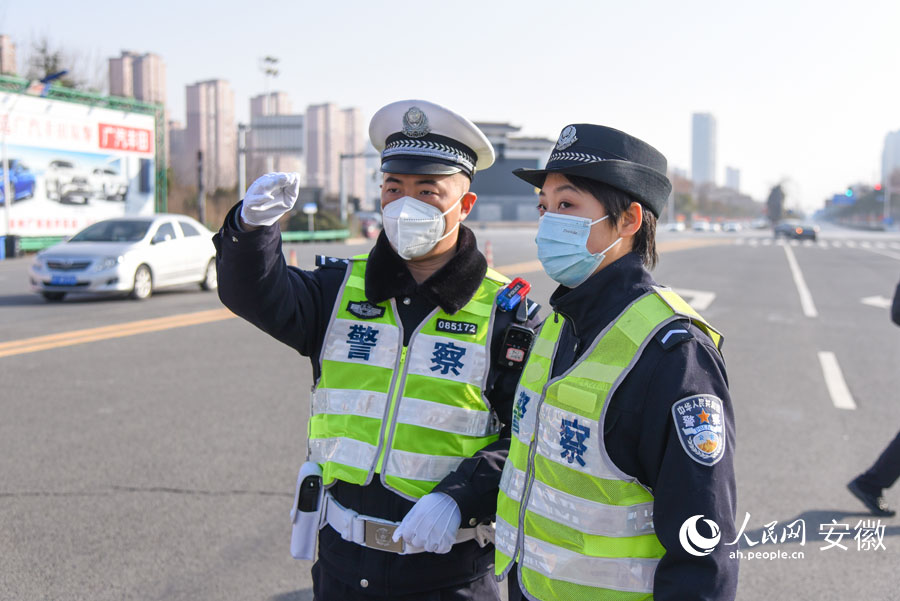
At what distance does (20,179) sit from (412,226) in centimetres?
2807

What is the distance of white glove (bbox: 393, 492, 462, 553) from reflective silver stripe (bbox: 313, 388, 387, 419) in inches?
11.6

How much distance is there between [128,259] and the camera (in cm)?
1302

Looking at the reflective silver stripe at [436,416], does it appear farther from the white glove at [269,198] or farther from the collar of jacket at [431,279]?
the white glove at [269,198]

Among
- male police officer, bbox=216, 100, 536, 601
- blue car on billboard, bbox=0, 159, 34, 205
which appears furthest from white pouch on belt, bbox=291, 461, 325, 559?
blue car on billboard, bbox=0, 159, 34, 205

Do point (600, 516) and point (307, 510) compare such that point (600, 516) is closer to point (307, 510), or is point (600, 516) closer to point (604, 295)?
point (604, 295)

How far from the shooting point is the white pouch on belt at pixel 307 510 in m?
2.31

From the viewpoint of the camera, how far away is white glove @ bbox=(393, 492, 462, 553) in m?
2.03

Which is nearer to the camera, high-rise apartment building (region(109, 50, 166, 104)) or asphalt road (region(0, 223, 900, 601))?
asphalt road (region(0, 223, 900, 601))

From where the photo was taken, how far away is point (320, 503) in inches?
90.9

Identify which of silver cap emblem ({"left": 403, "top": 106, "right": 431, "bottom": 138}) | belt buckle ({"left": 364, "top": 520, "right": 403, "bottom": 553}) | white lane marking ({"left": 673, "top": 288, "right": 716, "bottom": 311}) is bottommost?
white lane marking ({"left": 673, "top": 288, "right": 716, "bottom": 311})

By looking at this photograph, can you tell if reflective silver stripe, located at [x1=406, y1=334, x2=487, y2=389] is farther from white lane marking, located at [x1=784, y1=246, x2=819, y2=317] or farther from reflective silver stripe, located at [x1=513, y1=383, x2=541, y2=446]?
white lane marking, located at [x1=784, y1=246, x2=819, y2=317]

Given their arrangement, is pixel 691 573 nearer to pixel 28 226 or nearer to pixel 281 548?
pixel 281 548

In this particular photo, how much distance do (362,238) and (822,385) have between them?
37947 mm

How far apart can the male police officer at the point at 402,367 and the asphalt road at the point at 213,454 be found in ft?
5.05
